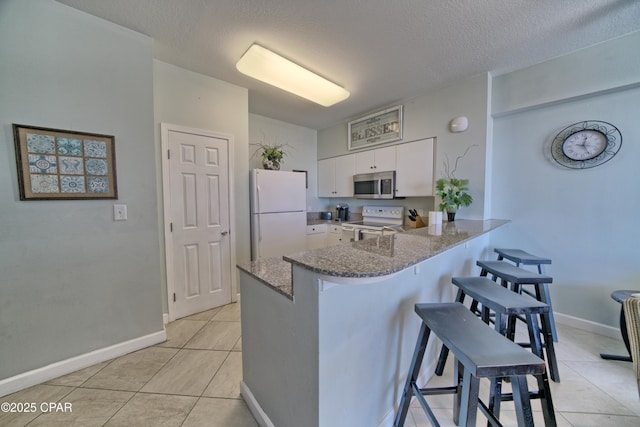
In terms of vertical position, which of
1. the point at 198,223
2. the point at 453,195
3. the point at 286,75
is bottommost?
the point at 198,223

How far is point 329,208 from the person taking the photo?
4633 mm

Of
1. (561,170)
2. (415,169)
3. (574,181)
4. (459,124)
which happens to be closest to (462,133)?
(459,124)

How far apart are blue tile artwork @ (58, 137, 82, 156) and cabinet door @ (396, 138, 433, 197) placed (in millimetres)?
3212

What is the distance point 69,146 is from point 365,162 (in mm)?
3195

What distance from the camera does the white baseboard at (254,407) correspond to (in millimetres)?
1211

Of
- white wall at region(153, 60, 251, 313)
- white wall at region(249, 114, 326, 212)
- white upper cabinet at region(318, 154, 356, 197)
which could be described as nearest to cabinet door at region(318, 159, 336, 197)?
white upper cabinet at region(318, 154, 356, 197)

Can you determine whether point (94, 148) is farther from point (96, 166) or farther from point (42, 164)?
point (42, 164)

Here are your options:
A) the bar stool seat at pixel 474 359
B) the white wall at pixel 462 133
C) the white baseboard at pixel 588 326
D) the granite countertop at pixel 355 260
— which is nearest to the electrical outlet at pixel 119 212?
the granite countertop at pixel 355 260

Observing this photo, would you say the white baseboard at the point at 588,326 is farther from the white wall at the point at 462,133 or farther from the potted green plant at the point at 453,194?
the potted green plant at the point at 453,194

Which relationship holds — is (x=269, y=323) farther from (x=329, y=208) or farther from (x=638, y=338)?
(x=329, y=208)

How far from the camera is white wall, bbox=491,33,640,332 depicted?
191 cm

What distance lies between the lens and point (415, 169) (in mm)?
2955

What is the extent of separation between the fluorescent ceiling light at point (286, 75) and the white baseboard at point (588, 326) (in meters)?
3.22

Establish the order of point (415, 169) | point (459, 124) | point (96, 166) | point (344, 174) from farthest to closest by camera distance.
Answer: point (344, 174), point (415, 169), point (459, 124), point (96, 166)
